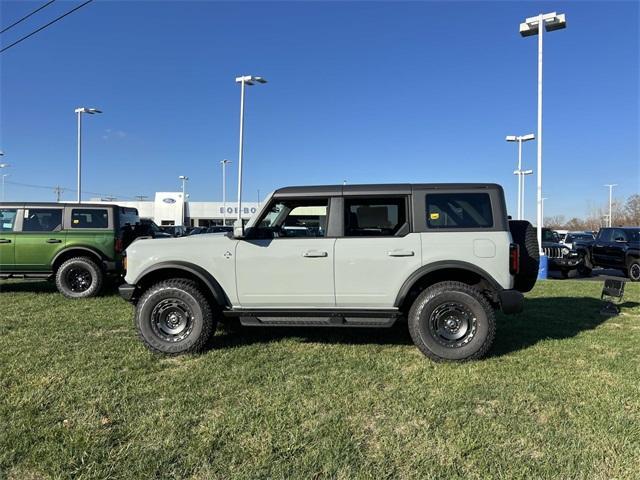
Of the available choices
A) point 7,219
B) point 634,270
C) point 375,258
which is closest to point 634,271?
point 634,270

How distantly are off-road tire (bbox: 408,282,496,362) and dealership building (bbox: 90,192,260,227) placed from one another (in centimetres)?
4939

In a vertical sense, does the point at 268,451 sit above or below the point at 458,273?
below

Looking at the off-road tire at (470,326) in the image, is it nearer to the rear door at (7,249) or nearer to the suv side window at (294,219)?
the suv side window at (294,219)

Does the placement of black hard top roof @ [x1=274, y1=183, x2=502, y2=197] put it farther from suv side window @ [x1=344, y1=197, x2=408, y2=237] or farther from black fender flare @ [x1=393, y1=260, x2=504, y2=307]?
black fender flare @ [x1=393, y1=260, x2=504, y2=307]

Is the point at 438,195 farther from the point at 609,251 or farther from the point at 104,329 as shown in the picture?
the point at 609,251

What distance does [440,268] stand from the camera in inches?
188

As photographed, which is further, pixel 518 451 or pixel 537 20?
pixel 537 20

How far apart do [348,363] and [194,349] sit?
1666 millimetres

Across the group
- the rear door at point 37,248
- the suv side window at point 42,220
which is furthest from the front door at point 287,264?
the suv side window at point 42,220

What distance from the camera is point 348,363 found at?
183 inches

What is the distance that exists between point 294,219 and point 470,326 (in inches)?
87.1

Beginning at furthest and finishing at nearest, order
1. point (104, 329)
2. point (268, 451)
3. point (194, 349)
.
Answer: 1. point (104, 329)
2. point (194, 349)
3. point (268, 451)

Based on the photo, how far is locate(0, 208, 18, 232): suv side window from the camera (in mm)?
8969

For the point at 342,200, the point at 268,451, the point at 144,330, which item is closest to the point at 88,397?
the point at 144,330
